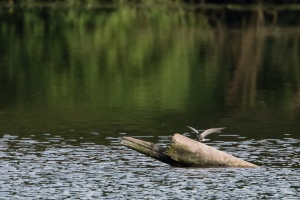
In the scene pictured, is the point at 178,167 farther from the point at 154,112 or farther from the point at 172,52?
the point at 172,52

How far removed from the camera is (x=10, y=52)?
6688 cm

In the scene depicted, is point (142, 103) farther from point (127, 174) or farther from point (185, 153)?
point (185, 153)

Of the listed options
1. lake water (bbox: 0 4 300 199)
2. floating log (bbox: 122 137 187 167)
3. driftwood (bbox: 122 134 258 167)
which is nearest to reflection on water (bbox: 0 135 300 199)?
lake water (bbox: 0 4 300 199)

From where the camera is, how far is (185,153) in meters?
29.4

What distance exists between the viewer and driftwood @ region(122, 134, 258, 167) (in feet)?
95.5

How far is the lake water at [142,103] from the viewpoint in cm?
2912

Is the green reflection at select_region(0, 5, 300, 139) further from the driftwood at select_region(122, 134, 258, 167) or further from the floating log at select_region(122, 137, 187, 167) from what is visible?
the floating log at select_region(122, 137, 187, 167)

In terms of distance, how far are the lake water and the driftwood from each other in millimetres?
267

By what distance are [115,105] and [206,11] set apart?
5602 cm

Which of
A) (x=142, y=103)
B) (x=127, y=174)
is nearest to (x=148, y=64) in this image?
(x=142, y=103)

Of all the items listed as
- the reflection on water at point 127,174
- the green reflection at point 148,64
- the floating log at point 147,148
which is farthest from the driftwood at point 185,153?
the green reflection at point 148,64

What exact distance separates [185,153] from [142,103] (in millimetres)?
15383

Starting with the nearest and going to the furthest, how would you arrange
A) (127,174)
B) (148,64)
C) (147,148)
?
(147,148) < (127,174) < (148,64)

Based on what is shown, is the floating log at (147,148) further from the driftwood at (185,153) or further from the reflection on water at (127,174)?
the reflection on water at (127,174)
